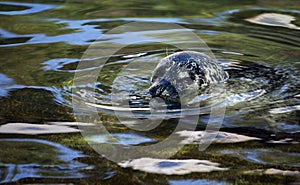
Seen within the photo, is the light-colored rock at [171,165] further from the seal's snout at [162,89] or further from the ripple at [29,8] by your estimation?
the ripple at [29,8]

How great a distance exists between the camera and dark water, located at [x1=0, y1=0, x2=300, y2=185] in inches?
141

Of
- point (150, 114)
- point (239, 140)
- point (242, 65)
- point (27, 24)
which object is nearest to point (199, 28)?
point (242, 65)

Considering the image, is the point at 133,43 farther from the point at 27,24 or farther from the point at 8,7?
the point at 8,7

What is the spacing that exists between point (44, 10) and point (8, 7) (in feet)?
1.97

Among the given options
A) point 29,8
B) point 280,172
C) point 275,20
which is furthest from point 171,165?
point 29,8

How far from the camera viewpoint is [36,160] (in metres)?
3.66

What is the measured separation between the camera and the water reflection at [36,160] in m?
3.46

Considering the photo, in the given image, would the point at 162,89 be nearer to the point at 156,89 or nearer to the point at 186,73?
the point at 156,89

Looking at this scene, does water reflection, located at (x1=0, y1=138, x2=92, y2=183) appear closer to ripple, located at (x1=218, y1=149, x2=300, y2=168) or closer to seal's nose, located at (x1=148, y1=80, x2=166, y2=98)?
ripple, located at (x1=218, y1=149, x2=300, y2=168)

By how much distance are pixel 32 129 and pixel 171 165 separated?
3.83ft

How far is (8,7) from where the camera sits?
855 centimetres

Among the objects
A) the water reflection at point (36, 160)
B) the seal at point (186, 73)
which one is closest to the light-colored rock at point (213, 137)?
the water reflection at point (36, 160)

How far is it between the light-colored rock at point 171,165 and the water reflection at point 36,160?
12.1 inches

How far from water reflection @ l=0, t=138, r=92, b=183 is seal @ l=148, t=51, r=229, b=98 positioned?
1.54 metres
